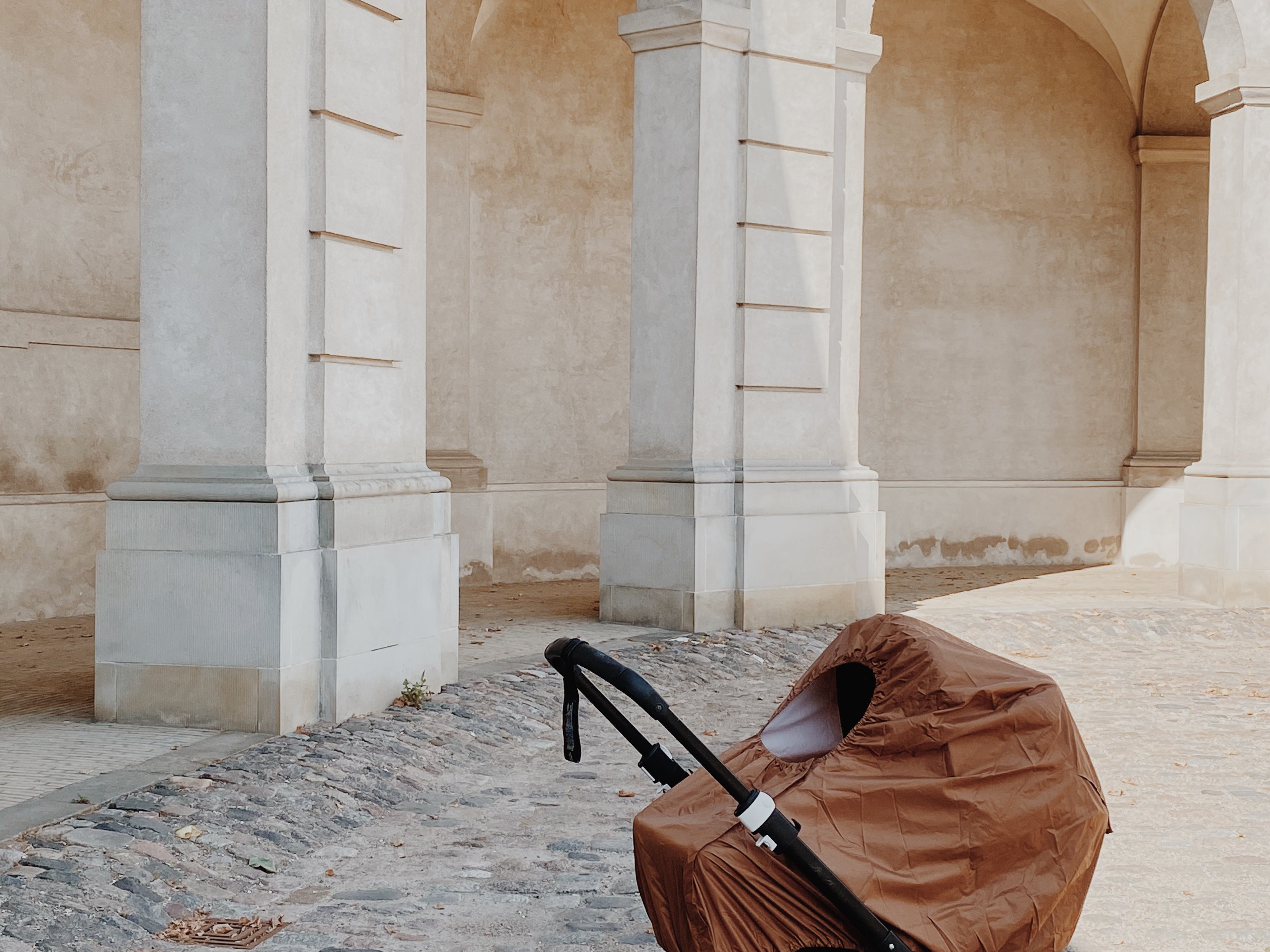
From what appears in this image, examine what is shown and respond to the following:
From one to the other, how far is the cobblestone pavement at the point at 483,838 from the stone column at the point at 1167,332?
27.3 feet

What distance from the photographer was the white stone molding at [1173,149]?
53.8 feet

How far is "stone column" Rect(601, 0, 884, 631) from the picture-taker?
33.2 feet

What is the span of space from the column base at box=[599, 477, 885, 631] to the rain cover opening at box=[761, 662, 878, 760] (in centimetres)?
598

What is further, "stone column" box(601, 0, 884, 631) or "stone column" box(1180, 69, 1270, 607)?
"stone column" box(1180, 69, 1270, 607)

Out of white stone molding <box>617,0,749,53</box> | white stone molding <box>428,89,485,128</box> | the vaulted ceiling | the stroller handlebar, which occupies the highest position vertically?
the vaulted ceiling

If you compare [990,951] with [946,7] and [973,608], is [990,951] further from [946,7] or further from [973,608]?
[946,7]

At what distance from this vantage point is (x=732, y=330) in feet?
33.9

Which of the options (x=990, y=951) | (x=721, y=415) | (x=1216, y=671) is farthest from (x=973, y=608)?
(x=990, y=951)

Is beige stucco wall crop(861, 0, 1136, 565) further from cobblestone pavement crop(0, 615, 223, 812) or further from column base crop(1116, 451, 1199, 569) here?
cobblestone pavement crop(0, 615, 223, 812)

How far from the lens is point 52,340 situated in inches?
422

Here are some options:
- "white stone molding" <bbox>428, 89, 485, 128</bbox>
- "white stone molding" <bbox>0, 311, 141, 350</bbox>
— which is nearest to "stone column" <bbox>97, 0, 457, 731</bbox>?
"white stone molding" <bbox>0, 311, 141, 350</bbox>

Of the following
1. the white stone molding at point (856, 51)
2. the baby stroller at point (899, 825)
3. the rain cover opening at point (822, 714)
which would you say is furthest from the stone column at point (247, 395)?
the white stone molding at point (856, 51)

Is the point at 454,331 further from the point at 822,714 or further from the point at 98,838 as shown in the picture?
the point at 822,714

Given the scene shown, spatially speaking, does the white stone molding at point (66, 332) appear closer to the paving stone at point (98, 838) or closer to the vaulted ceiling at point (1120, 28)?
the paving stone at point (98, 838)
